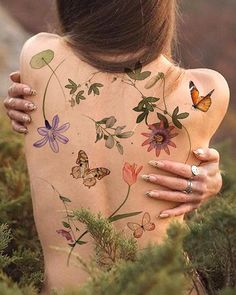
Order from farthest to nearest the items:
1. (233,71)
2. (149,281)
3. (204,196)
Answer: (233,71) < (204,196) < (149,281)

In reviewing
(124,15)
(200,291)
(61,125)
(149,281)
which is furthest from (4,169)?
(149,281)

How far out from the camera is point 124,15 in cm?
229

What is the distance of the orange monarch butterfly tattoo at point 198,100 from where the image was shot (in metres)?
2.26

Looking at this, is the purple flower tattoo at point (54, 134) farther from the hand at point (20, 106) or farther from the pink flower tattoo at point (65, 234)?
the pink flower tattoo at point (65, 234)

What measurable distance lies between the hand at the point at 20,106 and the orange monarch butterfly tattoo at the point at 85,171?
256mm

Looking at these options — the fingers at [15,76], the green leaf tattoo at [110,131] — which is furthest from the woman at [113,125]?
the fingers at [15,76]

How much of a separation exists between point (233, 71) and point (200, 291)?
12674mm

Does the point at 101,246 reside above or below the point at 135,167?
below

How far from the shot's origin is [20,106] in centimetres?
237

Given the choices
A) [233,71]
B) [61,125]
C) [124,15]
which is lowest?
[233,71]

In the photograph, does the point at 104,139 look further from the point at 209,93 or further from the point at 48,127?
the point at 209,93

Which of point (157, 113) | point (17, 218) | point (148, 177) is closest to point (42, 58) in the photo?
point (157, 113)

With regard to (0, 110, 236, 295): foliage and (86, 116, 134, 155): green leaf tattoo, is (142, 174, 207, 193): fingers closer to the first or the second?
(86, 116, 134, 155): green leaf tattoo

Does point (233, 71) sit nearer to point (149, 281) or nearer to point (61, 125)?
point (61, 125)
